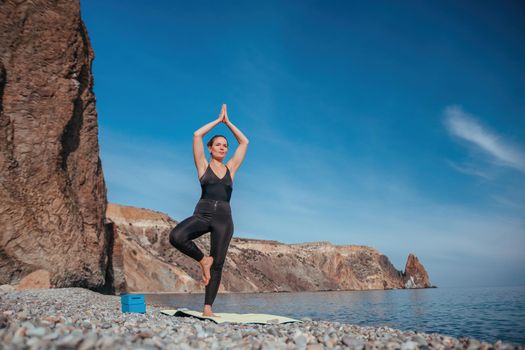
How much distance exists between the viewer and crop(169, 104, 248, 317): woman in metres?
6.30

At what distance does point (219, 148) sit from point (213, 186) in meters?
Result: 0.71

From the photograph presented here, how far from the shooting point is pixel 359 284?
11456 centimetres

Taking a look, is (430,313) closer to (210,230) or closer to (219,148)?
(210,230)

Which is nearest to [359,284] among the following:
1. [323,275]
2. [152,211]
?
[323,275]

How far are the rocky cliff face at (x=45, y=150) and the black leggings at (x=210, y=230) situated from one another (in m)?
14.2

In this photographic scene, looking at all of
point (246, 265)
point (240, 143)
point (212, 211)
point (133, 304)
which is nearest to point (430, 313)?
point (133, 304)

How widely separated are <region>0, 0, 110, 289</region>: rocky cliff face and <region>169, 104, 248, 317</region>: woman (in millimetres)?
14263

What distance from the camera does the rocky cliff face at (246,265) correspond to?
6119 cm

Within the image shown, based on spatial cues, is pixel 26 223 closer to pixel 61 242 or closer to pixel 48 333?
pixel 61 242

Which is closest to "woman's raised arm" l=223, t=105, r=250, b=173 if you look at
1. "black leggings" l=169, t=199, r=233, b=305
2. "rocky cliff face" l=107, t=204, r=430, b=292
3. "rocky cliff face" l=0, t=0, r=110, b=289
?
"black leggings" l=169, t=199, r=233, b=305

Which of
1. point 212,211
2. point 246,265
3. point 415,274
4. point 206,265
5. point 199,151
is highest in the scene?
point 199,151

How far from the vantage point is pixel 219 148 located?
6.81m

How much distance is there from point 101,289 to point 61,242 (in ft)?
19.6

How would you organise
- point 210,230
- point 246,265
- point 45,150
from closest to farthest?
point 210,230, point 45,150, point 246,265
